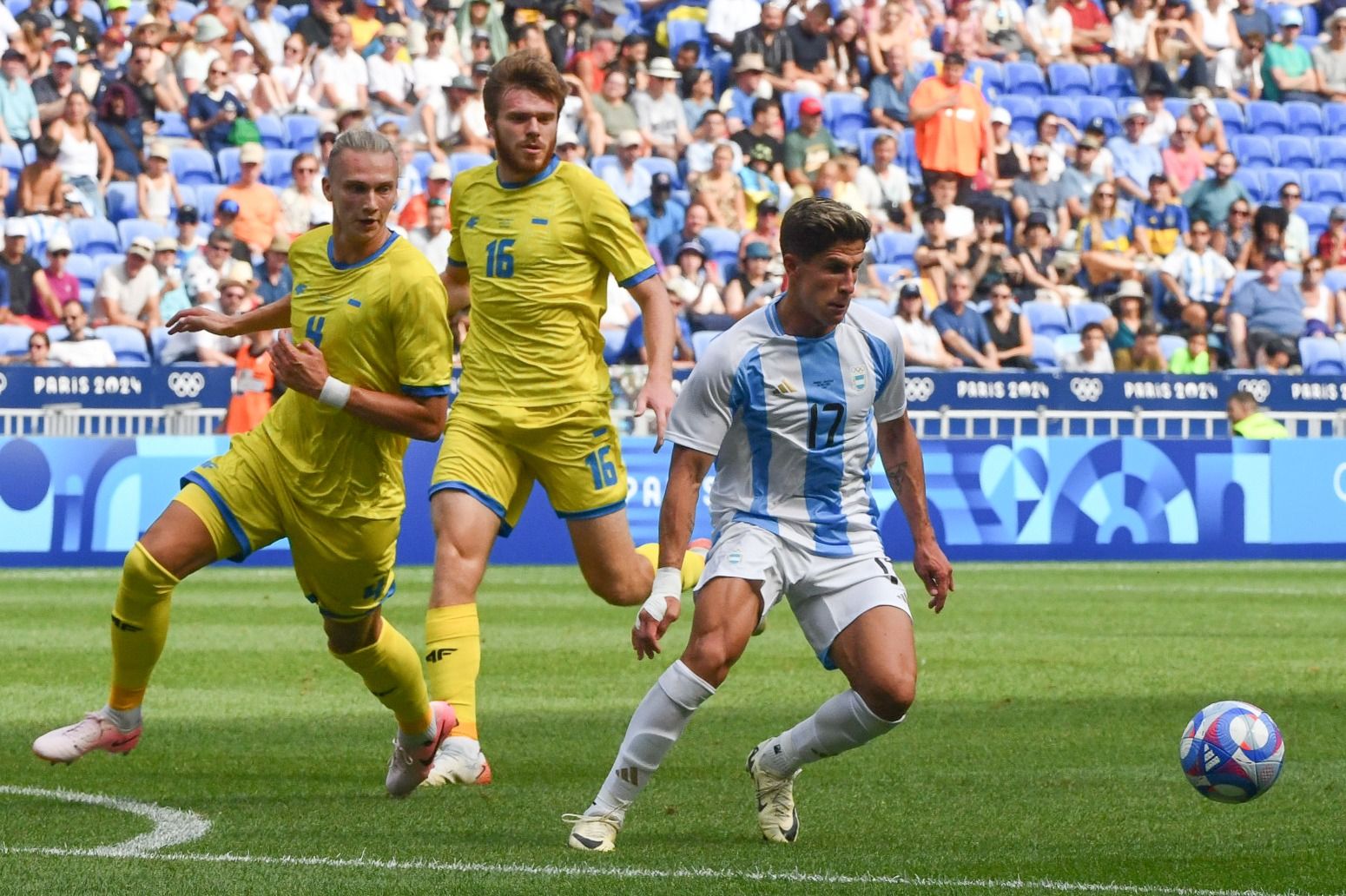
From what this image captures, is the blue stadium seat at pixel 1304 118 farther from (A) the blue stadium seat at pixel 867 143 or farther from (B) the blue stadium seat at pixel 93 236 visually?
(B) the blue stadium seat at pixel 93 236

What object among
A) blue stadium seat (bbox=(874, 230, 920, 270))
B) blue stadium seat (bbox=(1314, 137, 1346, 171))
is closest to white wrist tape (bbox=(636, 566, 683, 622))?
blue stadium seat (bbox=(874, 230, 920, 270))

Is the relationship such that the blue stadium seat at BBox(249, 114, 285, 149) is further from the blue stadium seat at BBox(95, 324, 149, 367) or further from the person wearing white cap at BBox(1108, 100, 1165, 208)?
the person wearing white cap at BBox(1108, 100, 1165, 208)

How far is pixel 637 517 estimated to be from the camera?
59.4 ft

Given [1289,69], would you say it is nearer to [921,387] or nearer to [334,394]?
[921,387]

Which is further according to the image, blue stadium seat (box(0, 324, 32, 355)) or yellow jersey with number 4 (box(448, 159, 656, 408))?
blue stadium seat (box(0, 324, 32, 355))

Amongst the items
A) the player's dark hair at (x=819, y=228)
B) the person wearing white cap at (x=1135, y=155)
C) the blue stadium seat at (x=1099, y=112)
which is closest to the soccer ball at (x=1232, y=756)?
the player's dark hair at (x=819, y=228)

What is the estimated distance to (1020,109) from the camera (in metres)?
26.9

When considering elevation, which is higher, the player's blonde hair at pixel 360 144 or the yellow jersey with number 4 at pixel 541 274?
the player's blonde hair at pixel 360 144

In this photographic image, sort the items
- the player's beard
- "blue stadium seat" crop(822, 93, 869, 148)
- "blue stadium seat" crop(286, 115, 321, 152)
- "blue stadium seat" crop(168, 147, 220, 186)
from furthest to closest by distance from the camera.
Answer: "blue stadium seat" crop(822, 93, 869, 148) → "blue stadium seat" crop(286, 115, 321, 152) → "blue stadium seat" crop(168, 147, 220, 186) → the player's beard

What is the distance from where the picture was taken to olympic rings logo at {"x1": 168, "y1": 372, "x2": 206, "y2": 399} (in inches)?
696

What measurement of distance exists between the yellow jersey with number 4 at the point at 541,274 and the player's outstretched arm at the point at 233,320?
0.97 m

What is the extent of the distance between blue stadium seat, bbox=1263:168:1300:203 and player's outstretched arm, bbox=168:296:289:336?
21676 millimetres

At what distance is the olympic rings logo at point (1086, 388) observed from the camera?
20.0m

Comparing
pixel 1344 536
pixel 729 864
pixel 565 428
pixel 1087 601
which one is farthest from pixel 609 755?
pixel 1344 536
